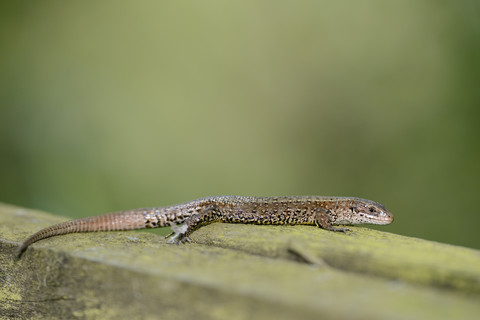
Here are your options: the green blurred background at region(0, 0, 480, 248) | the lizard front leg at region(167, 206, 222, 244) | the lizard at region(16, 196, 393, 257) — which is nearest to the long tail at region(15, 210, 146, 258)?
the lizard at region(16, 196, 393, 257)

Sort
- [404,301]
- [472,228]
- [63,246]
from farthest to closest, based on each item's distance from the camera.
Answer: [472,228], [63,246], [404,301]

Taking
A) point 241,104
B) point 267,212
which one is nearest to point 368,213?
point 267,212

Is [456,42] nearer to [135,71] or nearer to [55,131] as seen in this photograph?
[135,71]

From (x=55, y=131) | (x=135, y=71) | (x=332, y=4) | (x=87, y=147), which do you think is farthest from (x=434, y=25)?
(x=55, y=131)

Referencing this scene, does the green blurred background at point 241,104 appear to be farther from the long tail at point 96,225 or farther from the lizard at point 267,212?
the long tail at point 96,225

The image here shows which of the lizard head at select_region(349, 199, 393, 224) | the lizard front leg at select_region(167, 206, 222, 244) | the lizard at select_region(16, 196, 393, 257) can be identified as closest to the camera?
the lizard front leg at select_region(167, 206, 222, 244)

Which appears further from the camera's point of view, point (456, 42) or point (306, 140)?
point (306, 140)

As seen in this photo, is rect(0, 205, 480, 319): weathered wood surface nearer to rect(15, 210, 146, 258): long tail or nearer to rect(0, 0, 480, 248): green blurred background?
rect(15, 210, 146, 258): long tail
